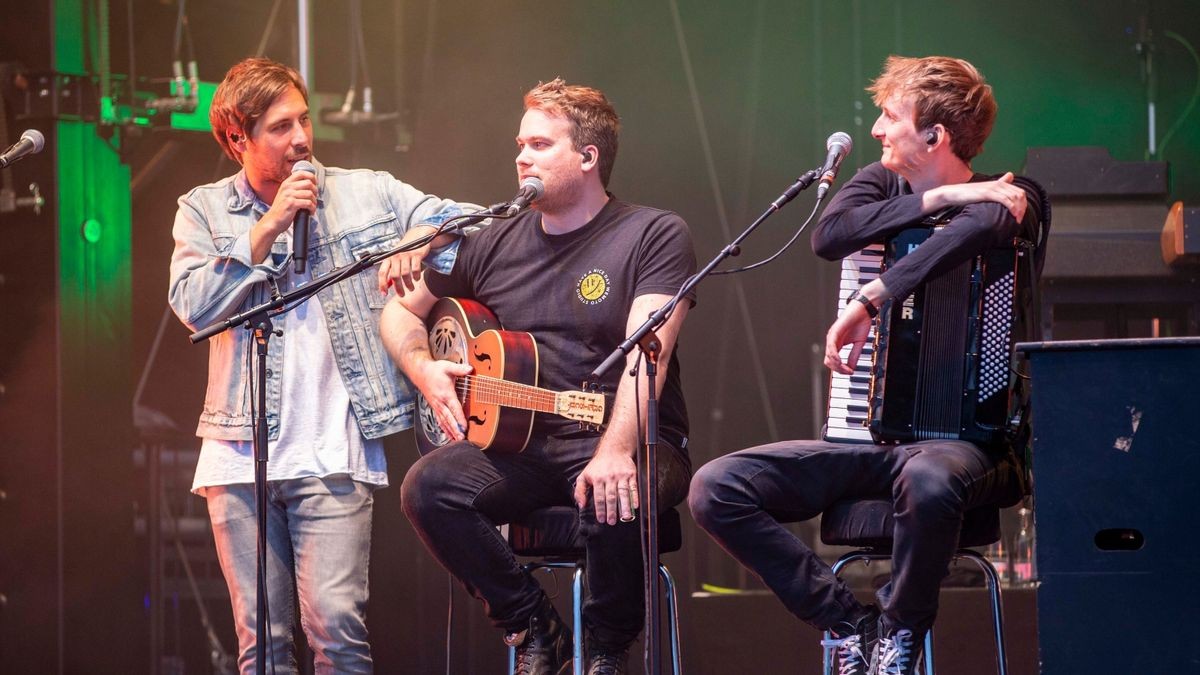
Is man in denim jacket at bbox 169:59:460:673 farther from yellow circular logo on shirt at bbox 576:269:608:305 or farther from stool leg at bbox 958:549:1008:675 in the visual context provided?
stool leg at bbox 958:549:1008:675

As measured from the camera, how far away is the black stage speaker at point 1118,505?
2.82 m

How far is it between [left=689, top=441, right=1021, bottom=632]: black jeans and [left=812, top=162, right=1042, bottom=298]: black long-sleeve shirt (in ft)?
1.42

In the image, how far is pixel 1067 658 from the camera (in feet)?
9.30

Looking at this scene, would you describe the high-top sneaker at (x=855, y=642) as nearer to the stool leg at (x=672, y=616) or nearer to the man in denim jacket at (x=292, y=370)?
the stool leg at (x=672, y=616)

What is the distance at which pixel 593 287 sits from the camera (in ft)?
12.1

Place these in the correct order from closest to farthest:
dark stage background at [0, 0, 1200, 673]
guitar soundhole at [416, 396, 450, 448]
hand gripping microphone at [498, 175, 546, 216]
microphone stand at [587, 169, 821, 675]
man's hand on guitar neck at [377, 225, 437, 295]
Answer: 1. microphone stand at [587, 169, 821, 675]
2. hand gripping microphone at [498, 175, 546, 216]
3. man's hand on guitar neck at [377, 225, 437, 295]
4. guitar soundhole at [416, 396, 450, 448]
5. dark stage background at [0, 0, 1200, 673]

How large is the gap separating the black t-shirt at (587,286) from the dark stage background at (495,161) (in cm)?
115

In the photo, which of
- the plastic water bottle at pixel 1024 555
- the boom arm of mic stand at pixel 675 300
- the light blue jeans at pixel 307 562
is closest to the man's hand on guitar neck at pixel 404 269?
the light blue jeans at pixel 307 562

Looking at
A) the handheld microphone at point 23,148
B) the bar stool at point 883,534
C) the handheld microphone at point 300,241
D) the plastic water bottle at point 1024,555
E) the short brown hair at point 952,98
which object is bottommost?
the plastic water bottle at point 1024,555

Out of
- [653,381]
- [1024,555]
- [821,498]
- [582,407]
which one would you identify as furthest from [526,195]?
[1024,555]

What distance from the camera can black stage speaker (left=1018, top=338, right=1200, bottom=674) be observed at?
9.24 feet

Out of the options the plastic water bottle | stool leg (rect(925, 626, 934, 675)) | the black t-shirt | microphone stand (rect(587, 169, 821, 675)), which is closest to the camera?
microphone stand (rect(587, 169, 821, 675))

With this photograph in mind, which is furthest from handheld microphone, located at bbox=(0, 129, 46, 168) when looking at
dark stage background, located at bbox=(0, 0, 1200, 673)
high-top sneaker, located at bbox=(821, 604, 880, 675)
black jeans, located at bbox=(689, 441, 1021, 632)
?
high-top sneaker, located at bbox=(821, 604, 880, 675)

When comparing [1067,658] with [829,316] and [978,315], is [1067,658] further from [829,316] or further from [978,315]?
[829,316]
